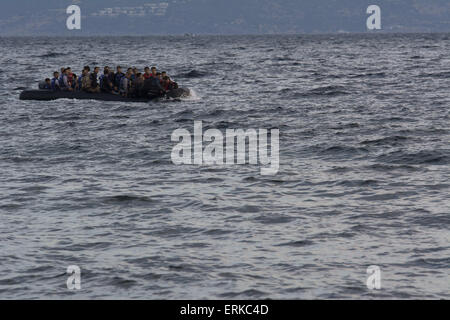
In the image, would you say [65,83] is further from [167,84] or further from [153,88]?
[167,84]

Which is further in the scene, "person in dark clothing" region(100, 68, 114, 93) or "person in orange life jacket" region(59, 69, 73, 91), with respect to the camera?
"person in orange life jacket" region(59, 69, 73, 91)

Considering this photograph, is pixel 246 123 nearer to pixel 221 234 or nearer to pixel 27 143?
pixel 27 143

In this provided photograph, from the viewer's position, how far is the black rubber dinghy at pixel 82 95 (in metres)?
34.7

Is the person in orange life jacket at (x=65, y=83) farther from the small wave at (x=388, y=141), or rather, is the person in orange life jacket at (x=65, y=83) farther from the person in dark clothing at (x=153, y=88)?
the small wave at (x=388, y=141)

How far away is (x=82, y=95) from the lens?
3569 cm

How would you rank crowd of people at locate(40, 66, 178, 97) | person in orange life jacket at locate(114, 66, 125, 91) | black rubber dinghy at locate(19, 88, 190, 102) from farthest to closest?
1. black rubber dinghy at locate(19, 88, 190, 102)
2. person in orange life jacket at locate(114, 66, 125, 91)
3. crowd of people at locate(40, 66, 178, 97)

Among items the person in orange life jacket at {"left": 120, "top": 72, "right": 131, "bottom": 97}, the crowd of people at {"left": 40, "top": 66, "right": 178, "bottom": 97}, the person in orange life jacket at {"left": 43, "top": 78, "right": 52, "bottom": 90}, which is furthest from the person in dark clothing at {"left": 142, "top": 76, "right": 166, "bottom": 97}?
the person in orange life jacket at {"left": 43, "top": 78, "right": 52, "bottom": 90}

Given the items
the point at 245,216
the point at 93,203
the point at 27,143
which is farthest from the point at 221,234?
the point at 27,143

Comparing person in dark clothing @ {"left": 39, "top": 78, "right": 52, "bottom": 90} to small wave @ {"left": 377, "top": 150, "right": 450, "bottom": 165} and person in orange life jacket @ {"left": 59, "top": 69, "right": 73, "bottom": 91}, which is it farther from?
small wave @ {"left": 377, "top": 150, "right": 450, "bottom": 165}

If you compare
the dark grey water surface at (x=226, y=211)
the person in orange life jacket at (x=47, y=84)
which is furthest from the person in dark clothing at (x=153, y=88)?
the person in orange life jacket at (x=47, y=84)

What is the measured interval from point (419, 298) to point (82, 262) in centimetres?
517

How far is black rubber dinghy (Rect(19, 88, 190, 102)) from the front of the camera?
114 ft

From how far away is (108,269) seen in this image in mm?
12047

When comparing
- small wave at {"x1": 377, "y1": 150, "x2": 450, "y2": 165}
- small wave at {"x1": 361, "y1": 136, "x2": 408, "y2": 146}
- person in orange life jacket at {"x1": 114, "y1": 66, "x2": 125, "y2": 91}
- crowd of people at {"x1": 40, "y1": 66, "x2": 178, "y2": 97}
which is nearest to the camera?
small wave at {"x1": 377, "y1": 150, "x2": 450, "y2": 165}
